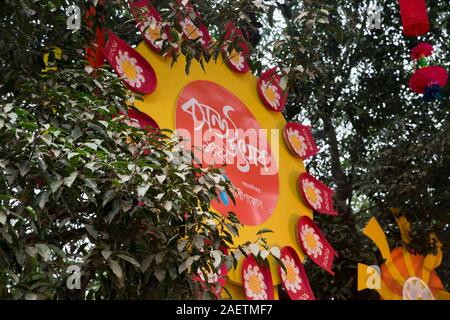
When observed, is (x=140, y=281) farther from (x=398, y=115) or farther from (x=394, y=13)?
(x=394, y=13)

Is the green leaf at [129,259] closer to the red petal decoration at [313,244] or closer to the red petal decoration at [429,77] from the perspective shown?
the red petal decoration at [313,244]

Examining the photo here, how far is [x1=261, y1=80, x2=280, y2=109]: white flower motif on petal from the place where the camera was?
5.86m

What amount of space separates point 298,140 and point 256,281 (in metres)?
1.34

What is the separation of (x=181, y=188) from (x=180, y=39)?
5.01ft

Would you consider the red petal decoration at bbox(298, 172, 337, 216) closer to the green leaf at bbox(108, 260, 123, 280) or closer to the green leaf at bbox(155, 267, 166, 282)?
the green leaf at bbox(155, 267, 166, 282)

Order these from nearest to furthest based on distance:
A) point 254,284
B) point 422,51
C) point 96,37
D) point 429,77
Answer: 1. point 96,37
2. point 254,284
3. point 429,77
4. point 422,51

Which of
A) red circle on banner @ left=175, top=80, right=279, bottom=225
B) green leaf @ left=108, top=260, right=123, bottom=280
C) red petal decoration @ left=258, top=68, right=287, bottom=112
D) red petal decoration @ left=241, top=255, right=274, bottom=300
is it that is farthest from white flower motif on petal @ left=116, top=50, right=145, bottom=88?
green leaf @ left=108, top=260, right=123, bottom=280

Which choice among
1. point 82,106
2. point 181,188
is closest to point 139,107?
point 82,106

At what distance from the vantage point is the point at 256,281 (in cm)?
511

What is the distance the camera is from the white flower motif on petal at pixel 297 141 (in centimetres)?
593

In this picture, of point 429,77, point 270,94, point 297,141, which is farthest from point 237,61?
point 429,77

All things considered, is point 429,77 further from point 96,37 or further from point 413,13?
point 96,37

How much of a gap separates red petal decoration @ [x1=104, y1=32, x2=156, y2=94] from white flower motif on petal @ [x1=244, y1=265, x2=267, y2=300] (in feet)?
4.23

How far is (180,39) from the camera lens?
466cm
